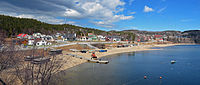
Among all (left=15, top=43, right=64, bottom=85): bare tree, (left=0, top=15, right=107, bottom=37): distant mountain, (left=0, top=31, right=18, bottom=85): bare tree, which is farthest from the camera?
(left=0, top=15, right=107, bottom=37): distant mountain

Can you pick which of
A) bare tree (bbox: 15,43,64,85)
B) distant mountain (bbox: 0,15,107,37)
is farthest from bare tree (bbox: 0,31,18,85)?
distant mountain (bbox: 0,15,107,37)

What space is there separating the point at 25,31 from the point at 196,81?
105748mm

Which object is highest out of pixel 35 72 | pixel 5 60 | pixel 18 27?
pixel 18 27

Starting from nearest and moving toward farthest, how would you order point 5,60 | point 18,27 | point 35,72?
point 35,72, point 5,60, point 18,27

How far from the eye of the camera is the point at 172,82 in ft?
82.2

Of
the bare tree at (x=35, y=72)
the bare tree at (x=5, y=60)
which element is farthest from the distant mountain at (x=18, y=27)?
the bare tree at (x=35, y=72)

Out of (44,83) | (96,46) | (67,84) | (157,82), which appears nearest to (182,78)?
(157,82)

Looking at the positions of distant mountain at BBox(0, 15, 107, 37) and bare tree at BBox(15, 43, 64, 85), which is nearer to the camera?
bare tree at BBox(15, 43, 64, 85)

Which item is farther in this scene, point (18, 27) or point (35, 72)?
point (18, 27)

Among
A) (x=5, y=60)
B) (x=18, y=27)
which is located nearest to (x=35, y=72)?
(x=5, y=60)

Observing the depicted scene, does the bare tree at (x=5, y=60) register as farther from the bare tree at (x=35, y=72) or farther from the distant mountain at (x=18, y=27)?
the distant mountain at (x=18, y=27)

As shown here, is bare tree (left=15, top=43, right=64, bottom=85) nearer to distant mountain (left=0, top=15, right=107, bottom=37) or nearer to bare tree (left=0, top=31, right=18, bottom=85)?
bare tree (left=0, top=31, right=18, bottom=85)

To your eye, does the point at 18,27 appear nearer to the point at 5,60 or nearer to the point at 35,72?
the point at 5,60

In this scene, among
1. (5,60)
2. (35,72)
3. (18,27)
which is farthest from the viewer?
(18,27)
